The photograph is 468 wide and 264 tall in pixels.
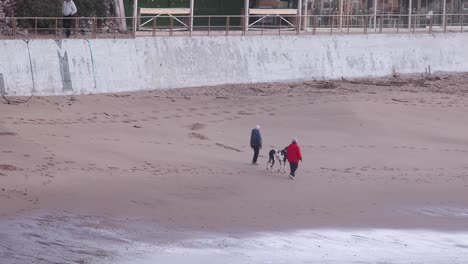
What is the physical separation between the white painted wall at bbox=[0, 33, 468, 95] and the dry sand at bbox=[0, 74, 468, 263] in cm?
49

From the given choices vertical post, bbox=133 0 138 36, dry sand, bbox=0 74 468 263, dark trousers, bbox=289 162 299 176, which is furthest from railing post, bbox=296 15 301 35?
dark trousers, bbox=289 162 299 176

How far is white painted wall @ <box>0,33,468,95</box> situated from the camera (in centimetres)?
2655

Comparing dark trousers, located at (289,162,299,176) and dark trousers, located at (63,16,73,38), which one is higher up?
dark trousers, located at (63,16,73,38)

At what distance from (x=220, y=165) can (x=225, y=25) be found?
1291cm

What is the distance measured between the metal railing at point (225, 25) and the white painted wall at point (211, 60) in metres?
0.72

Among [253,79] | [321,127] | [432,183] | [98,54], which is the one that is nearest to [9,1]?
[98,54]

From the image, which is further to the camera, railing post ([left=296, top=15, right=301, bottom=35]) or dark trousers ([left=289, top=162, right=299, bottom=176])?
railing post ([left=296, top=15, right=301, bottom=35])

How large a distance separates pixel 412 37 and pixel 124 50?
1314 centimetres

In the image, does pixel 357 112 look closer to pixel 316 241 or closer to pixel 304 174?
pixel 304 174

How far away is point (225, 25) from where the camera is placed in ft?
113

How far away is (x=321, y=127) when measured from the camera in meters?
27.2

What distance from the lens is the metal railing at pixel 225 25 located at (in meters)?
28.3

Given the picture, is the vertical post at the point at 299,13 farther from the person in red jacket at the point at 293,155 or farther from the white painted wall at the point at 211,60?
the person in red jacket at the point at 293,155

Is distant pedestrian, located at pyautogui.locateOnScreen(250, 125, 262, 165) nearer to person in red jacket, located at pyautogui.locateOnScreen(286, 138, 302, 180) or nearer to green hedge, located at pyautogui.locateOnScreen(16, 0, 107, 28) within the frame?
person in red jacket, located at pyautogui.locateOnScreen(286, 138, 302, 180)
